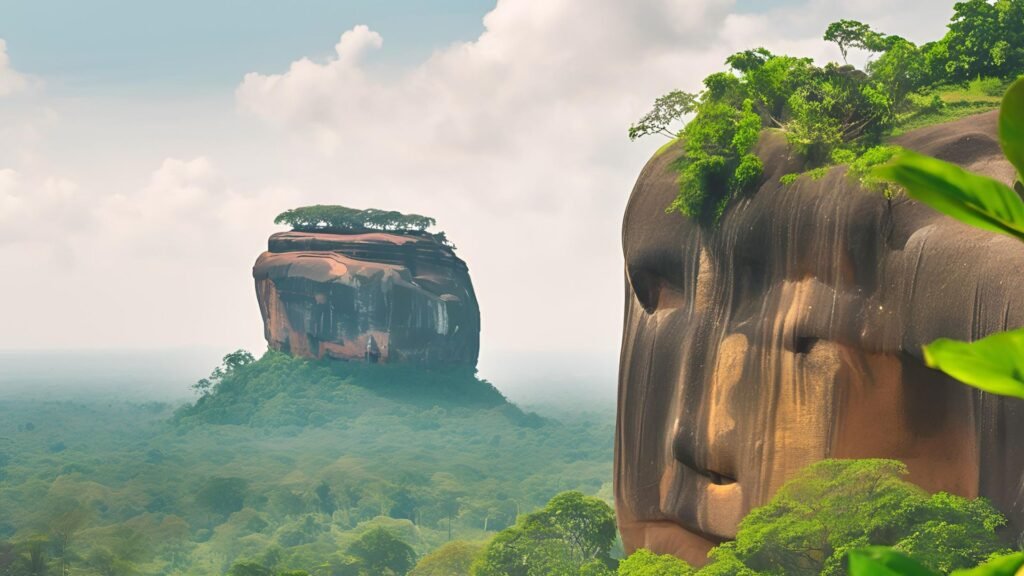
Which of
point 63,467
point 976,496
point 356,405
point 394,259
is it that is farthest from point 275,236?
point 976,496

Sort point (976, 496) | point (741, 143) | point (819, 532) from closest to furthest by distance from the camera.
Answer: point (976, 496) → point (819, 532) → point (741, 143)

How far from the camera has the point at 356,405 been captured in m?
82.1

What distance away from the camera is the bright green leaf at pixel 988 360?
151 cm

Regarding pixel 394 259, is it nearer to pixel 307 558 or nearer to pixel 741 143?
pixel 307 558

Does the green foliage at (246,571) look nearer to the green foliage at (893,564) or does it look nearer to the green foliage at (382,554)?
the green foliage at (382,554)

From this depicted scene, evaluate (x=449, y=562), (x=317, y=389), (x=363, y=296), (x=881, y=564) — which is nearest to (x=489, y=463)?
(x=363, y=296)

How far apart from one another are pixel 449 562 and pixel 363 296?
46.5 m

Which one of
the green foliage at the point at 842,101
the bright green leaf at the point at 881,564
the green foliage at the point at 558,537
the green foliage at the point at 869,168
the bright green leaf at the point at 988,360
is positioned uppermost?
the green foliage at the point at 842,101

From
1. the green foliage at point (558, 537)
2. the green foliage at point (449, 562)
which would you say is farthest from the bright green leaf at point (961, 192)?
the green foliage at point (449, 562)

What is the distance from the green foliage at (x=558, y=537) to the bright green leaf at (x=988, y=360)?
73.3 ft

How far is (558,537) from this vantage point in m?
24.0

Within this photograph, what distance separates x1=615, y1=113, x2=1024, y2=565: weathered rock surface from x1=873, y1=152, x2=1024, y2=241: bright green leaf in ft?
35.3

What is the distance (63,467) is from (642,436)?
2360 inches

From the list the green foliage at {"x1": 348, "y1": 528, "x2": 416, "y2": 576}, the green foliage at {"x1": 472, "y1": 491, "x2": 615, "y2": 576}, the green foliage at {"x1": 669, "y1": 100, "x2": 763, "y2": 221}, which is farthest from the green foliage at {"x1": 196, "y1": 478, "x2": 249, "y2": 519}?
the green foliage at {"x1": 669, "y1": 100, "x2": 763, "y2": 221}
